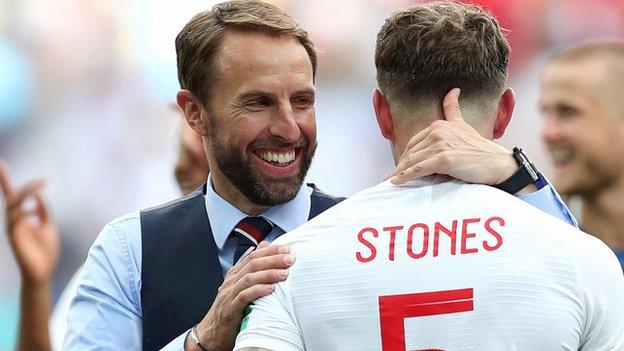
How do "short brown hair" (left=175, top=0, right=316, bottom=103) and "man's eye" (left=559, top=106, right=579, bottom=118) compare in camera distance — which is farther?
"man's eye" (left=559, top=106, right=579, bottom=118)

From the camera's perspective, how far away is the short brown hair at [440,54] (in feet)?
6.49

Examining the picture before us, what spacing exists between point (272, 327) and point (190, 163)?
9.16 ft

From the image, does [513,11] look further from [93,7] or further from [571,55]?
[93,7]

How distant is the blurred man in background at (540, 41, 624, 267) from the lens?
4.66m

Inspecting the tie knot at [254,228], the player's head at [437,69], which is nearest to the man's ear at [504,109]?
the player's head at [437,69]

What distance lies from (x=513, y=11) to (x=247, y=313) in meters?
3.42

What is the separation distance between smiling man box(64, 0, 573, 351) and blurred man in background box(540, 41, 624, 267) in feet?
7.54

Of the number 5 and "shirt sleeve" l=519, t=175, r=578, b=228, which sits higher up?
"shirt sleeve" l=519, t=175, r=578, b=228

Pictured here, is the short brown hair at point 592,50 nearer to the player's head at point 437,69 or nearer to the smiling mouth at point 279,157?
the smiling mouth at point 279,157

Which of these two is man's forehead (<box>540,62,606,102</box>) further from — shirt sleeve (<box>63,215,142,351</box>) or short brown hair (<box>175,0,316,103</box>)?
shirt sleeve (<box>63,215,142,351</box>)

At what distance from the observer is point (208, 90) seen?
2.55 meters

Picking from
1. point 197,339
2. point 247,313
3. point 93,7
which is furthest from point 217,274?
point 93,7

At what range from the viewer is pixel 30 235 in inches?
193

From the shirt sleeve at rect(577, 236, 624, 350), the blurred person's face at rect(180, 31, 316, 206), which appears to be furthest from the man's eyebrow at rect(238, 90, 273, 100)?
the shirt sleeve at rect(577, 236, 624, 350)
